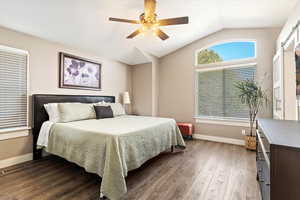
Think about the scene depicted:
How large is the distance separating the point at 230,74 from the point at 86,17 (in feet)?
12.1

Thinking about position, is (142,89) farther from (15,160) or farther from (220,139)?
(15,160)

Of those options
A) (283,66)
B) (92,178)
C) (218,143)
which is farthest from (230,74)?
(92,178)

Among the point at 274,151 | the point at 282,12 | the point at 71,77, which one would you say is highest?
the point at 282,12

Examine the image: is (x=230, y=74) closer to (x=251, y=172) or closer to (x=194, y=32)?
(x=194, y=32)

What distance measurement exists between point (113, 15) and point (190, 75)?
2.73 metres

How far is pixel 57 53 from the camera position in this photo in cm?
325

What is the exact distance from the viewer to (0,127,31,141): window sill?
250 centimetres

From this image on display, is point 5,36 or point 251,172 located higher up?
point 5,36

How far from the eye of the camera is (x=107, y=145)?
1806mm

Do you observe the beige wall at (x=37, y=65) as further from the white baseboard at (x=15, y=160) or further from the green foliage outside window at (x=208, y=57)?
the green foliage outside window at (x=208, y=57)

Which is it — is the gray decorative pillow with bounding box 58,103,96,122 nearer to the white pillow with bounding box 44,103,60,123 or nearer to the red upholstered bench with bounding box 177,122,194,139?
the white pillow with bounding box 44,103,60,123

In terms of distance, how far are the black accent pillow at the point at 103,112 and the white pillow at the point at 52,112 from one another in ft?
2.52

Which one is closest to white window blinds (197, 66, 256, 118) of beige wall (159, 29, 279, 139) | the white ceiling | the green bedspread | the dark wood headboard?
beige wall (159, 29, 279, 139)

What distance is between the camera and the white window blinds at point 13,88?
8.24ft
